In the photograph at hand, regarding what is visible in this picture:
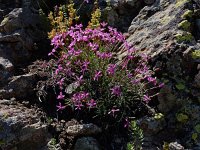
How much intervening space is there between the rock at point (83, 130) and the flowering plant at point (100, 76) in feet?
0.84

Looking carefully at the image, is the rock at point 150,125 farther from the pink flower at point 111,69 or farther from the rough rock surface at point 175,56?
the pink flower at point 111,69

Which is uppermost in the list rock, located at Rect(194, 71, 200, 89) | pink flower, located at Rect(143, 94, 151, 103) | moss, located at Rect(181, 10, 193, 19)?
moss, located at Rect(181, 10, 193, 19)

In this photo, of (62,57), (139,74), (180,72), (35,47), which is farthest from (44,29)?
(180,72)

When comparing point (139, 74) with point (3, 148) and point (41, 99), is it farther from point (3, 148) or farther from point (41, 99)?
point (3, 148)

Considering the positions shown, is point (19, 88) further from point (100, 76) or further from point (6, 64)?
point (100, 76)

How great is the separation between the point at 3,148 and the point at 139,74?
212 centimetres

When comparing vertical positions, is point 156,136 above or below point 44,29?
below

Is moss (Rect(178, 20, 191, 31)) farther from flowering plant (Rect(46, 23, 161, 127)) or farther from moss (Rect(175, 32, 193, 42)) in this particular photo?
flowering plant (Rect(46, 23, 161, 127))

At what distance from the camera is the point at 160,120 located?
5477 millimetres

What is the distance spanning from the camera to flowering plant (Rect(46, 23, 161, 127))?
218 inches

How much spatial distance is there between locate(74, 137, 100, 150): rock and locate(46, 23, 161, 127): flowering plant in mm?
433

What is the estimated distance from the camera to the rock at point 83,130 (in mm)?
5219

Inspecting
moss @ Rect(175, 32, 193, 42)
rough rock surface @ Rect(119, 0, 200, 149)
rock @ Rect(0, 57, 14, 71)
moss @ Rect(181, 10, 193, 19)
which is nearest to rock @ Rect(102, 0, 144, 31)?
rough rock surface @ Rect(119, 0, 200, 149)

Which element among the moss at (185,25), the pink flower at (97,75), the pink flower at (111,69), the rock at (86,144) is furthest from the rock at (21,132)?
the moss at (185,25)
